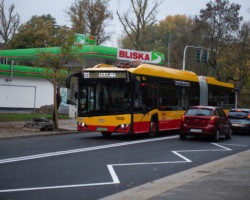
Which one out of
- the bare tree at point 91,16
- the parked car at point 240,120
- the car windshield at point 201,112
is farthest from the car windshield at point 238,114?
the bare tree at point 91,16

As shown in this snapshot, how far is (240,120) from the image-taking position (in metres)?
24.2

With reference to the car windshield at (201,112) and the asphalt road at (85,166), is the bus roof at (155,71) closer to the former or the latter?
the car windshield at (201,112)

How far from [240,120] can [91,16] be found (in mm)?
35346

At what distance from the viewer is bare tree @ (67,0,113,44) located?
5491 cm

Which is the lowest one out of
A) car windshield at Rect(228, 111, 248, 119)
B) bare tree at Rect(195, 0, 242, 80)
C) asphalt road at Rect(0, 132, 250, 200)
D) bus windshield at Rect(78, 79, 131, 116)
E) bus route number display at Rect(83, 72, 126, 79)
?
asphalt road at Rect(0, 132, 250, 200)

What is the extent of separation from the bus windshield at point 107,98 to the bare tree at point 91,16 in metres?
38.8

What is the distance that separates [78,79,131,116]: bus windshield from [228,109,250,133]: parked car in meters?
9.73

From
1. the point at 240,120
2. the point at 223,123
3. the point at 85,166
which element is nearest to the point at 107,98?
the point at 223,123

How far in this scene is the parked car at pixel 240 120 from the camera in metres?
24.0

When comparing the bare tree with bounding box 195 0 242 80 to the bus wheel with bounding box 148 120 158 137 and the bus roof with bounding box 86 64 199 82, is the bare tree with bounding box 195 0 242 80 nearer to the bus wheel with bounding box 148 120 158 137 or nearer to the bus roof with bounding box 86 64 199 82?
the bus roof with bounding box 86 64 199 82

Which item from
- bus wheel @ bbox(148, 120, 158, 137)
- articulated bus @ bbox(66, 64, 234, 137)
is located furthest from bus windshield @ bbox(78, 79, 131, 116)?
bus wheel @ bbox(148, 120, 158, 137)

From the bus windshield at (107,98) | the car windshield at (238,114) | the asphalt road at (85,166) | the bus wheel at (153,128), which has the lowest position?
the asphalt road at (85,166)

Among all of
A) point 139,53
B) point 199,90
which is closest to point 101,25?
point 139,53

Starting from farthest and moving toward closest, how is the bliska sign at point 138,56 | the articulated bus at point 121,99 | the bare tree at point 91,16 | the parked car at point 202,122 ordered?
the bare tree at point 91,16 < the bliska sign at point 138,56 < the parked car at point 202,122 < the articulated bus at point 121,99
